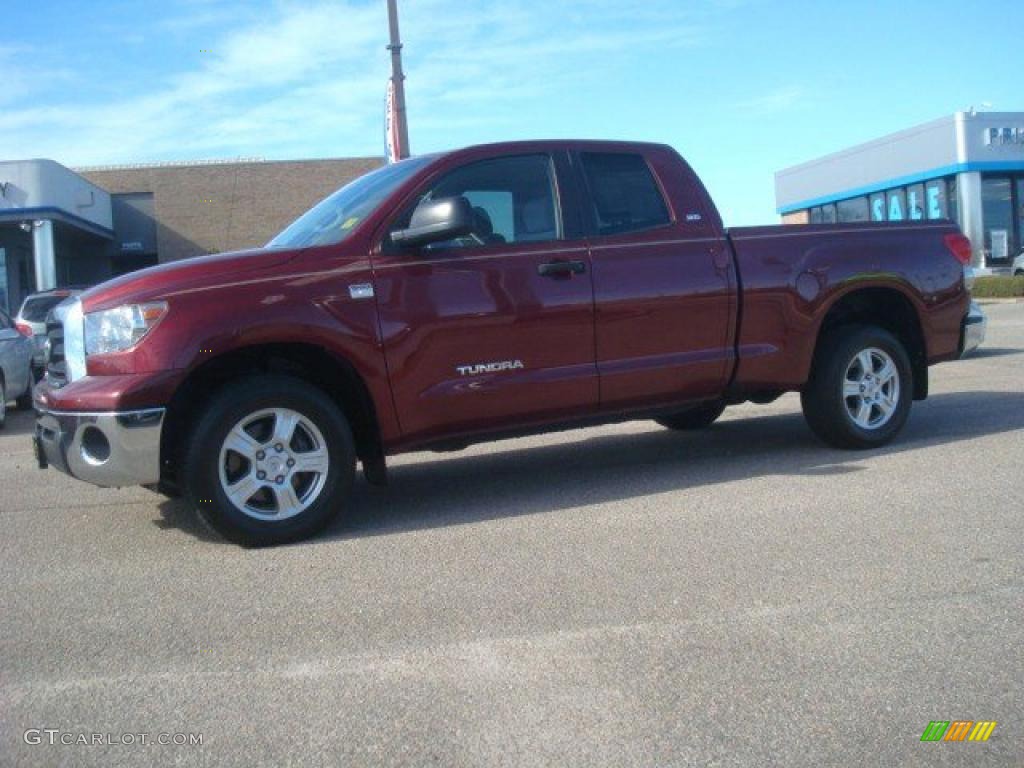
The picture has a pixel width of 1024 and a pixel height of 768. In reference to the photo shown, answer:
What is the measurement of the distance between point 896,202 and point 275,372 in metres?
38.3

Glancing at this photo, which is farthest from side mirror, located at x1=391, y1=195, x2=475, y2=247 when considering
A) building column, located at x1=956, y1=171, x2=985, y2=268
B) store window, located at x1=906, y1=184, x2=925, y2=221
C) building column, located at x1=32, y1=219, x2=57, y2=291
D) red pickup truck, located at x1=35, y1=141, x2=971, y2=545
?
store window, located at x1=906, y1=184, x2=925, y2=221

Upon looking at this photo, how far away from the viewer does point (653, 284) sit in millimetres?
6445

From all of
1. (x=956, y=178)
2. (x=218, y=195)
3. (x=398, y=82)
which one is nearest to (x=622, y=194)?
(x=398, y=82)

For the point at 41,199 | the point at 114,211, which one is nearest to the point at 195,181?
the point at 114,211

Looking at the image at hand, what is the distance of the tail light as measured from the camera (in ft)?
25.0

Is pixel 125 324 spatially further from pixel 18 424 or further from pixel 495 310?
pixel 18 424

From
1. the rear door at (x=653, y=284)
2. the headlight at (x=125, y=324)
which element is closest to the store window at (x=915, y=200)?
the rear door at (x=653, y=284)

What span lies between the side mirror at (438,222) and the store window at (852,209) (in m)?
38.3

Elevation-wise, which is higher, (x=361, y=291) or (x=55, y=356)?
(x=361, y=291)

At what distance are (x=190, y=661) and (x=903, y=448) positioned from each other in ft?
17.0

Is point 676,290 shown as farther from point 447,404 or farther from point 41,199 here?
point 41,199

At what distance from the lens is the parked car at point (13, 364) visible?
12461 millimetres

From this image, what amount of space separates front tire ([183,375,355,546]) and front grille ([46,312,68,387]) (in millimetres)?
879

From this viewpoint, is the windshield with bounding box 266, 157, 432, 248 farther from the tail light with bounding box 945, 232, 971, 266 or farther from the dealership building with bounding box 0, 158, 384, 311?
the dealership building with bounding box 0, 158, 384, 311
